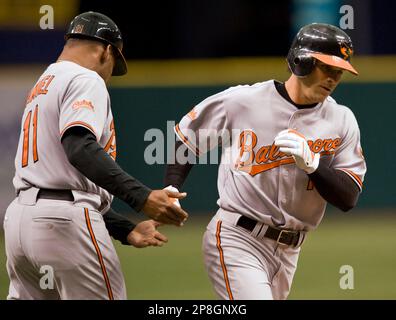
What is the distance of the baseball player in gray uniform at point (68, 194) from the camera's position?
4176 millimetres

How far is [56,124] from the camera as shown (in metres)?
4.36

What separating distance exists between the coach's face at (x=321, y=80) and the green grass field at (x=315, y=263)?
298cm

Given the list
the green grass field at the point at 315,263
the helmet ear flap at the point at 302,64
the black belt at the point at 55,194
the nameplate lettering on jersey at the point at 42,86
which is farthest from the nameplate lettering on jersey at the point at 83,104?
the green grass field at the point at 315,263

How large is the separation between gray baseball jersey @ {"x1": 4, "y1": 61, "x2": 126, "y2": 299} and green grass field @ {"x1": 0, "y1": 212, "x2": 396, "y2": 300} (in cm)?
308

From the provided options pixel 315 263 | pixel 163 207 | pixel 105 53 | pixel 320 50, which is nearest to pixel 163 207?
pixel 163 207

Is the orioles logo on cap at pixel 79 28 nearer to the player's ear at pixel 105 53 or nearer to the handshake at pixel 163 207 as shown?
the player's ear at pixel 105 53

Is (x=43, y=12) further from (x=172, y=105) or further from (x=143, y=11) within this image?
(x=143, y=11)

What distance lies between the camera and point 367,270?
8.62m

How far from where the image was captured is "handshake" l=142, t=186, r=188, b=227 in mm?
4207

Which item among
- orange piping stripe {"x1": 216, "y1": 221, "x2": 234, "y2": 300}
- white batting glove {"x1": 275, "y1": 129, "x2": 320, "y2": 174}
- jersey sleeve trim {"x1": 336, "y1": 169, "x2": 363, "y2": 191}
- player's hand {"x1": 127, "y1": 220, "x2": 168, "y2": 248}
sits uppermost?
white batting glove {"x1": 275, "y1": 129, "x2": 320, "y2": 174}

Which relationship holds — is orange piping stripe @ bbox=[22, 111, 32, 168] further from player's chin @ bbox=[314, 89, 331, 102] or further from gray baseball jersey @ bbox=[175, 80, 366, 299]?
player's chin @ bbox=[314, 89, 331, 102]

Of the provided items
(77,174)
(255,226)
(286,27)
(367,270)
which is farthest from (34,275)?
(286,27)

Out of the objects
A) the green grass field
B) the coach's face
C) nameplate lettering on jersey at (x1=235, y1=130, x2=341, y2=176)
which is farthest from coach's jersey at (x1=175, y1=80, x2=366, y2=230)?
the green grass field
